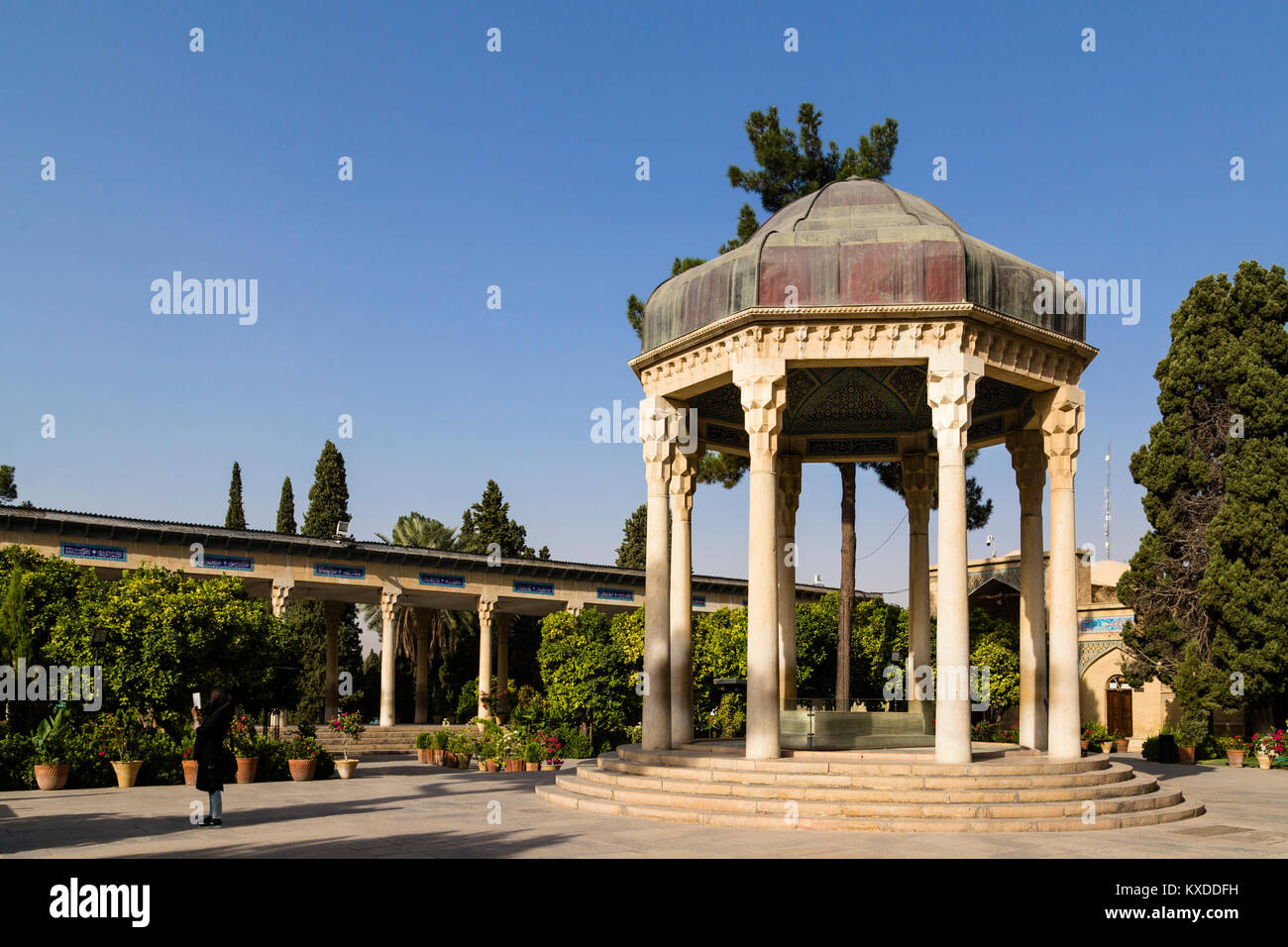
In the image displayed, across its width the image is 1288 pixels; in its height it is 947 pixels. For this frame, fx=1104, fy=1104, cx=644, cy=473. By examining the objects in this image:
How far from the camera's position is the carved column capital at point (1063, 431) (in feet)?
58.2

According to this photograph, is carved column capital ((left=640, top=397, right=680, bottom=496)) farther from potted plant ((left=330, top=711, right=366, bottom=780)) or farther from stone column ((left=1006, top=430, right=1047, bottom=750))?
potted plant ((left=330, top=711, right=366, bottom=780))

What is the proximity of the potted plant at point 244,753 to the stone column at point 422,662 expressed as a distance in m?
29.7

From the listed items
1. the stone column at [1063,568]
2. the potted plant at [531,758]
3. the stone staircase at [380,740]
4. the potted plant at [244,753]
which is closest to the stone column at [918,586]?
the stone column at [1063,568]

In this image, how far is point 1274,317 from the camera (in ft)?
103

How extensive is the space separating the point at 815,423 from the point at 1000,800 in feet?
33.1

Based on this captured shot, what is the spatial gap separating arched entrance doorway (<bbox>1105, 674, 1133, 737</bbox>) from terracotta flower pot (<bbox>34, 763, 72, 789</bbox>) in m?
35.0

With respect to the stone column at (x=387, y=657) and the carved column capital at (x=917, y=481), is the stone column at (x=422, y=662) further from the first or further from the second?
the carved column capital at (x=917, y=481)

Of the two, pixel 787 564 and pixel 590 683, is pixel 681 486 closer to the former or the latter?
pixel 787 564

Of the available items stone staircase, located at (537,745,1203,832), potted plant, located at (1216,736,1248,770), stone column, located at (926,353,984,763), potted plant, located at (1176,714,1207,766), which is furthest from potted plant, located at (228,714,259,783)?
potted plant, located at (1216,736,1248,770)

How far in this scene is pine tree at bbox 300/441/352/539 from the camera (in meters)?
58.2

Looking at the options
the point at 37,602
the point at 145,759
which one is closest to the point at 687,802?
the point at 145,759

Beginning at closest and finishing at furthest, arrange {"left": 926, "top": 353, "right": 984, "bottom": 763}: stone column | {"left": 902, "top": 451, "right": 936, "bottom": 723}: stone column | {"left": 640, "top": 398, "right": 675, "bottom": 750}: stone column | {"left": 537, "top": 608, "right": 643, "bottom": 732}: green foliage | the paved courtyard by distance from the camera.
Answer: the paved courtyard, {"left": 926, "top": 353, "right": 984, "bottom": 763}: stone column, {"left": 640, "top": 398, "right": 675, "bottom": 750}: stone column, {"left": 902, "top": 451, "right": 936, "bottom": 723}: stone column, {"left": 537, "top": 608, "right": 643, "bottom": 732}: green foliage
